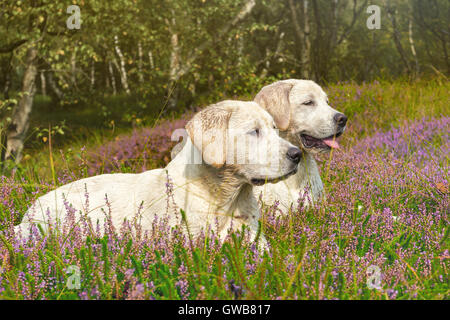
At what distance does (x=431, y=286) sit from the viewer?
274 cm

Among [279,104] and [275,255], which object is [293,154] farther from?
[279,104]

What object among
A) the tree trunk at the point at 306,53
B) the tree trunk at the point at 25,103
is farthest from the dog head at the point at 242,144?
the tree trunk at the point at 25,103

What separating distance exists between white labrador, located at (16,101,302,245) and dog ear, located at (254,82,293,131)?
0.91 m

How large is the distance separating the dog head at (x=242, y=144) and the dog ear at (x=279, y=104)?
3.37ft

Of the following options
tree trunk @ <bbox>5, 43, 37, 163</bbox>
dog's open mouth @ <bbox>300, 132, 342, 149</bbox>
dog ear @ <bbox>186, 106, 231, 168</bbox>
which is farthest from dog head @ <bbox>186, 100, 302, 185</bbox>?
tree trunk @ <bbox>5, 43, 37, 163</bbox>

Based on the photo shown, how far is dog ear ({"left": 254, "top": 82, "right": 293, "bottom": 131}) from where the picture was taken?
4887 millimetres

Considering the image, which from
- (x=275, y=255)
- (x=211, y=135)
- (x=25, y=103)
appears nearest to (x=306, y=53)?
(x=25, y=103)

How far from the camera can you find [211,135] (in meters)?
3.70

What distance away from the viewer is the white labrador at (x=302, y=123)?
489cm

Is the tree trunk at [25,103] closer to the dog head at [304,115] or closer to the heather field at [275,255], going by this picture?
the heather field at [275,255]
